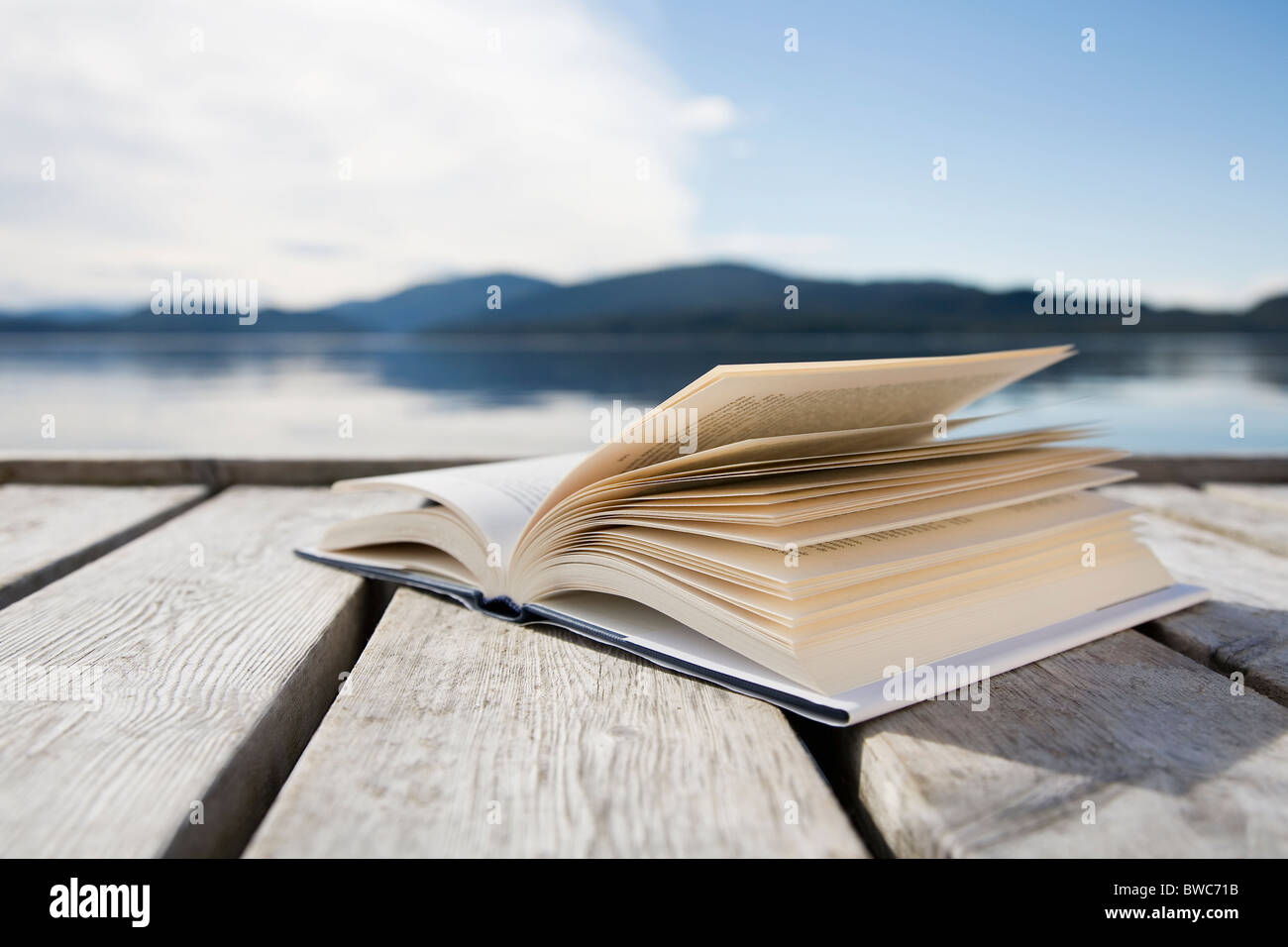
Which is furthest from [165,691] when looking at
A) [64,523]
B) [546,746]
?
[64,523]

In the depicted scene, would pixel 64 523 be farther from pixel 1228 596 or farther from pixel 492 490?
pixel 1228 596

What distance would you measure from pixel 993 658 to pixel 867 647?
15cm

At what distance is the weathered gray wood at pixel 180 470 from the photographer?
2023 mm

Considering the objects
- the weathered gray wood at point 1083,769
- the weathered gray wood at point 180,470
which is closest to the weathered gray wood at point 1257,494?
the weathered gray wood at point 1083,769

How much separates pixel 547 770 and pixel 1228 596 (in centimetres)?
99

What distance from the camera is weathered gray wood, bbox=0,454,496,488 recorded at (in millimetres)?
2023

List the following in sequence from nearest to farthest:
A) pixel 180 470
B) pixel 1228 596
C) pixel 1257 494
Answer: pixel 1228 596
pixel 1257 494
pixel 180 470

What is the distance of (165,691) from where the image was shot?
0.83 m

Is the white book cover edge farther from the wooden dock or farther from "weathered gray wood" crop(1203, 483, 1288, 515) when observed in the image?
"weathered gray wood" crop(1203, 483, 1288, 515)

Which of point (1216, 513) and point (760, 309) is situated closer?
point (1216, 513)

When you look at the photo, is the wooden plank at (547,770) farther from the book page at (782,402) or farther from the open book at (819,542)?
the book page at (782,402)

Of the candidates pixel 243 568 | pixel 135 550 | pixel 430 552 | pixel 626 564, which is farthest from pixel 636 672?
pixel 135 550
